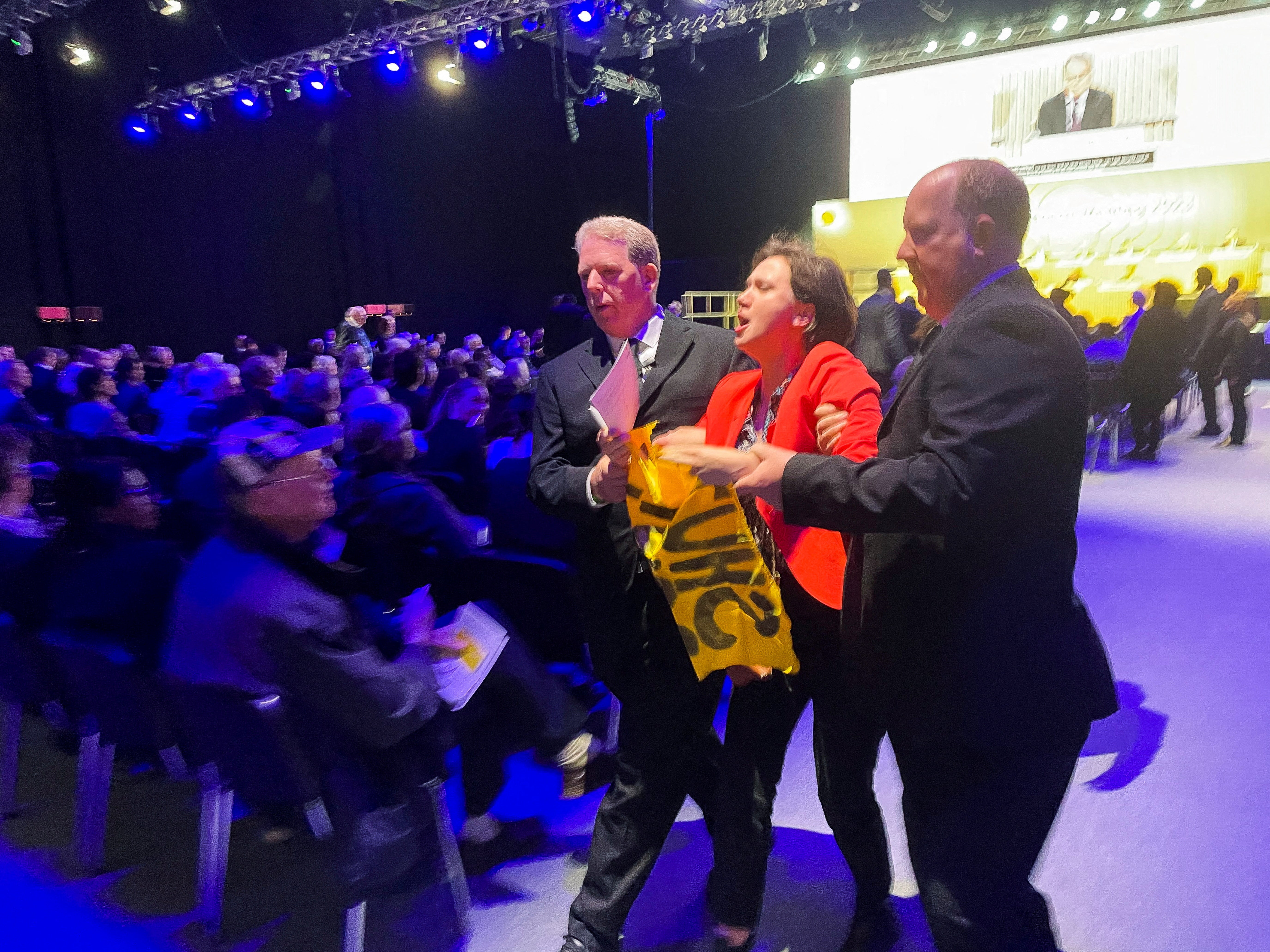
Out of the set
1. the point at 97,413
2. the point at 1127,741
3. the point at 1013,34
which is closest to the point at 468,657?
the point at 1127,741

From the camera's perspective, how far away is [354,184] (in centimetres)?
1182

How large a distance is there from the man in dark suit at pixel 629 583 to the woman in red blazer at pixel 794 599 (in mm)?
92

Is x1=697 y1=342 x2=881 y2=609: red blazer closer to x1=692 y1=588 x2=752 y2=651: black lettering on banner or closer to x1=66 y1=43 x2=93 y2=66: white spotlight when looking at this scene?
x1=692 y1=588 x2=752 y2=651: black lettering on banner

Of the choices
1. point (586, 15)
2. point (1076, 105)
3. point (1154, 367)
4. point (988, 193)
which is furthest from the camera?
point (1076, 105)

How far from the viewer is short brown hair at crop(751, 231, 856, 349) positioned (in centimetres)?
152

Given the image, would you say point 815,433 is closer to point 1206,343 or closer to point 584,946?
point 584,946

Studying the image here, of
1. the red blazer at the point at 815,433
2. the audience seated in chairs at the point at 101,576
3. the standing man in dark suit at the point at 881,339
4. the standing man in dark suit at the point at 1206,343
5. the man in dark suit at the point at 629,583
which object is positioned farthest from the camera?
the standing man in dark suit at the point at 1206,343

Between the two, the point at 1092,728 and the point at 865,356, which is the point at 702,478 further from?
the point at 865,356

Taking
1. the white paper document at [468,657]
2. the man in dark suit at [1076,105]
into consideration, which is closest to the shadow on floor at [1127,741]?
the white paper document at [468,657]

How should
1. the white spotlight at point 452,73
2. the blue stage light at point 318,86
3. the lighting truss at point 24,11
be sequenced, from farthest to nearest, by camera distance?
the white spotlight at point 452,73 < the blue stage light at point 318,86 < the lighting truss at point 24,11

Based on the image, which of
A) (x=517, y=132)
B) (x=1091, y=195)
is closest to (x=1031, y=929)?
(x=1091, y=195)

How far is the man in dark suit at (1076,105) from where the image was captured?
30.0 ft

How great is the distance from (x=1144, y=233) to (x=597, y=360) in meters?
11.0

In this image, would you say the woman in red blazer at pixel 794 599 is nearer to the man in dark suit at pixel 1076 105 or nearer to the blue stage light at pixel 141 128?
A: the man in dark suit at pixel 1076 105
